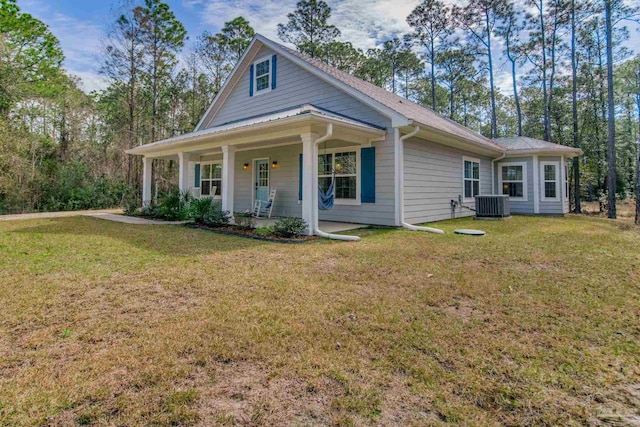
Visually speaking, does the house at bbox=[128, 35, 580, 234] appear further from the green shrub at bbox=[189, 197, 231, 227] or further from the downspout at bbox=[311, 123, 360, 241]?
the green shrub at bbox=[189, 197, 231, 227]

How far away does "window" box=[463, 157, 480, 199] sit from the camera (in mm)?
10880

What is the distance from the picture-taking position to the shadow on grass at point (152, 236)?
17.4ft

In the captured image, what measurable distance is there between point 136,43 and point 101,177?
670cm

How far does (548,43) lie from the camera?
1689 cm

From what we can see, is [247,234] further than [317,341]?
Yes

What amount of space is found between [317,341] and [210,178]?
11.1 metres

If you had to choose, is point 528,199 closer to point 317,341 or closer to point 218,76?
point 317,341

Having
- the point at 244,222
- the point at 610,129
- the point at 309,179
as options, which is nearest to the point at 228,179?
the point at 244,222

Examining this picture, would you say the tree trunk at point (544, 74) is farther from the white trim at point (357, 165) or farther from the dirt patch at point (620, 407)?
the dirt patch at point (620, 407)

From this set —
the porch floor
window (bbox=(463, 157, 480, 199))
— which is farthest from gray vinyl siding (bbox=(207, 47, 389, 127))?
window (bbox=(463, 157, 480, 199))

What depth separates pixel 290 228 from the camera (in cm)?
640

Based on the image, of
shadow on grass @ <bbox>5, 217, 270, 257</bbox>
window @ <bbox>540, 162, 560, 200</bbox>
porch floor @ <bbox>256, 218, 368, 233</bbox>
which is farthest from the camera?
window @ <bbox>540, 162, 560, 200</bbox>

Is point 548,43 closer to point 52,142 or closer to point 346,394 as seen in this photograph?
point 346,394

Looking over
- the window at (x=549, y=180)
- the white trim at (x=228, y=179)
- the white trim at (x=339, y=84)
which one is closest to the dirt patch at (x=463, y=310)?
the white trim at (x=339, y=84)
